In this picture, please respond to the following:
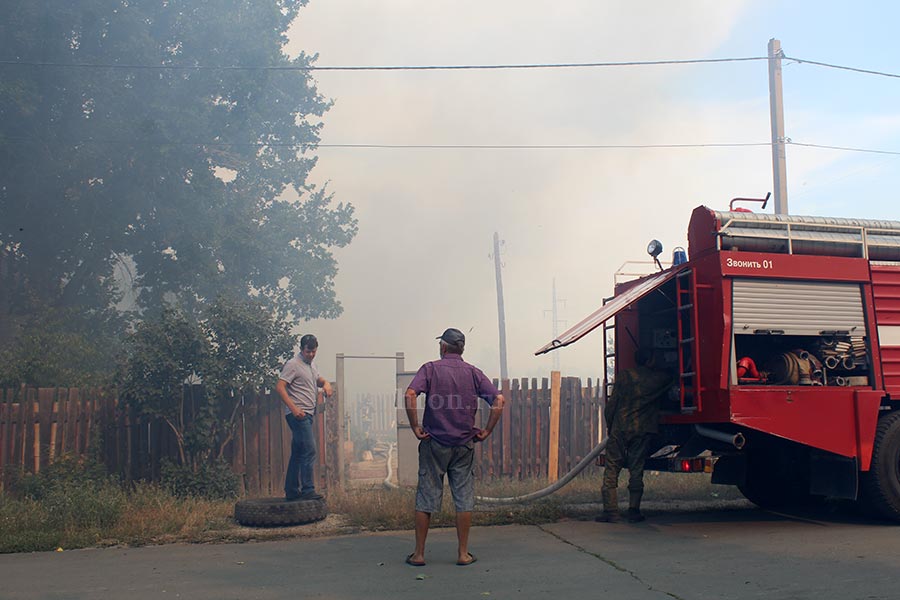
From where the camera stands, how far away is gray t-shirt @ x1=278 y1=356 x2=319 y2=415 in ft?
31.2

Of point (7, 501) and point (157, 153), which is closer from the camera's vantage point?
point (7, 501)

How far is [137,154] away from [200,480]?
43.2 feet

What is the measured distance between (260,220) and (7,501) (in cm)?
1468

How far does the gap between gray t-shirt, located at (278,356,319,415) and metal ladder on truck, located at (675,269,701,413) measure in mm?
4152

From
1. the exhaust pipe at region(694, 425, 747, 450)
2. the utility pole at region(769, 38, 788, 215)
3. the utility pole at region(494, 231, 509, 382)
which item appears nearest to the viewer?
the exhaust pipe at region(694, 425, 747, 450)

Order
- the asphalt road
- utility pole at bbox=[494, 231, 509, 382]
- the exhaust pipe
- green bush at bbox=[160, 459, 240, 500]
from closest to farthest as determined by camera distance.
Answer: the asphalt road < the exhaust pipe < green bush at bbox=[160, 459, 240, 500] < utility pole at bbox=[494, 231, 509, 382]

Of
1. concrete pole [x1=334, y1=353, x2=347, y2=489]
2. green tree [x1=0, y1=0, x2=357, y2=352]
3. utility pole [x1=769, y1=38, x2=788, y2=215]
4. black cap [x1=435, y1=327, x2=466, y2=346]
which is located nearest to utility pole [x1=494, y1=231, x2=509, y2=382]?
green tree [x1=0, y1=0, x2=357, y2=352]

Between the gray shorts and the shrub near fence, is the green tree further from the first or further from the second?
the gray shorts

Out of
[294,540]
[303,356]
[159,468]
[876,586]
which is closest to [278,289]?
[159,468]

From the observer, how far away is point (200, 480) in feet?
34.8

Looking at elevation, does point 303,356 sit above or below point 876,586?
above

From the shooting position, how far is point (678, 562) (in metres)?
6.52

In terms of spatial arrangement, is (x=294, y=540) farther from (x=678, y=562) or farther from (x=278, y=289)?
(x=278, y=289)

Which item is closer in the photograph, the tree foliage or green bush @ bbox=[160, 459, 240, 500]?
green bush @ bbox=[160, 459, 240, 500]
